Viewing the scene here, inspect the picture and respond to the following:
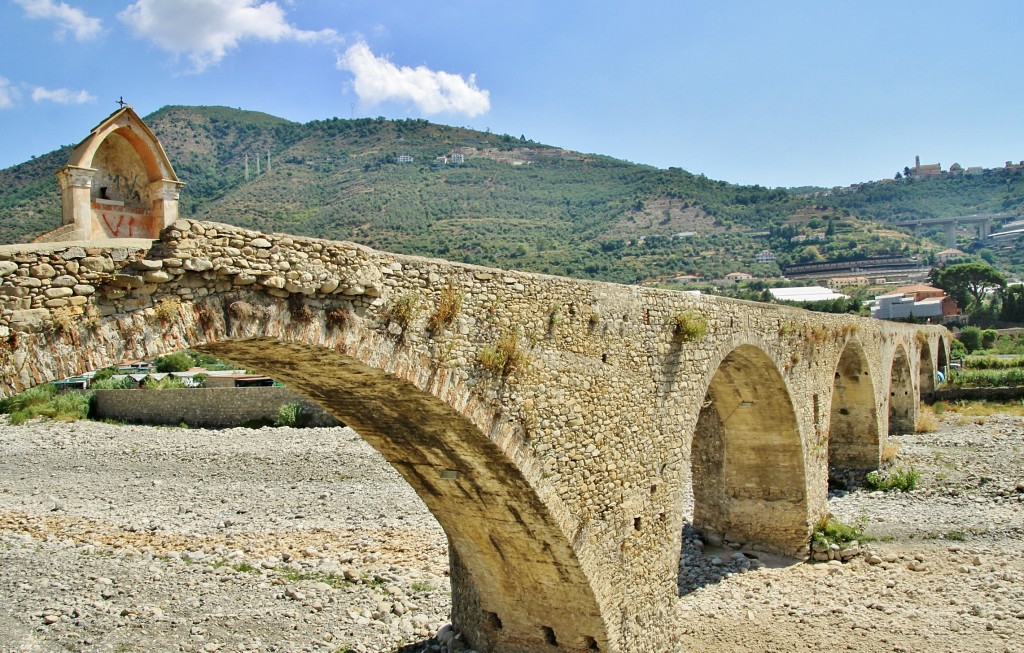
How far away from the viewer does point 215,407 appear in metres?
24.3

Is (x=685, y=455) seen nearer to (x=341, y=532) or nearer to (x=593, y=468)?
(x=593, y=468)

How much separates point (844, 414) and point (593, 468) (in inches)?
551

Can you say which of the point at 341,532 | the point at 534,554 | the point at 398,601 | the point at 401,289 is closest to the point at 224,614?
the point at 398,601

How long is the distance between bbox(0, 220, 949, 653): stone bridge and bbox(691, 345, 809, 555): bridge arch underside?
0.84 metres

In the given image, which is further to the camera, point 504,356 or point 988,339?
point 988,339

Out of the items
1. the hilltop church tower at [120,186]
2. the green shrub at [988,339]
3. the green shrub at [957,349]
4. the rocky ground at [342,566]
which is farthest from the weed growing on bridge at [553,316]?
the green shrub at [988,339]

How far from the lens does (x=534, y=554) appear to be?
23.7 ft

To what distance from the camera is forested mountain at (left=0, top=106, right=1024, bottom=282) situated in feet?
177

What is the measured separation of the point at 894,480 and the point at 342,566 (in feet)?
41.7

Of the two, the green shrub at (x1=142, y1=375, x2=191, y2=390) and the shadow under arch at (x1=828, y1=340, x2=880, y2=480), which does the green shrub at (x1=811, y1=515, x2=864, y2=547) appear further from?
the green shrub at (x1=142, y1=375, x2=191, y2=390)

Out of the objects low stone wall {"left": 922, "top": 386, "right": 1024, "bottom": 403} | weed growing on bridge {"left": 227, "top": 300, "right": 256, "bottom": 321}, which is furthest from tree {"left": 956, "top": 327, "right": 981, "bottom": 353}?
weed growing on bridge {"left": 227, "top": 300, "right": 256, "bottom": 321}

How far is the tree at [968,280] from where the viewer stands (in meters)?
51.7

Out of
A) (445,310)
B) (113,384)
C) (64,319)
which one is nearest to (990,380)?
(445,310)

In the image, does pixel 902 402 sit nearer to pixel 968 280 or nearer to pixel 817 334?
pixel 817 334
